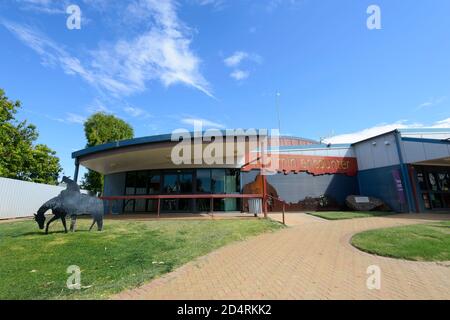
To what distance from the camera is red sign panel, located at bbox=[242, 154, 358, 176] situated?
1695cm

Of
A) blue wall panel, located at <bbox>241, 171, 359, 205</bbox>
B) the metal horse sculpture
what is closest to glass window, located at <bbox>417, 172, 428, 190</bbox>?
blue wall panel, located at <bbox>241, 171, 359, 205</bbox>

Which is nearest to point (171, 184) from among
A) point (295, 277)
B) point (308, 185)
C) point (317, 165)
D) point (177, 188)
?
point (177, 188)

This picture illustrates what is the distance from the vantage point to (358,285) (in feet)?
11.9

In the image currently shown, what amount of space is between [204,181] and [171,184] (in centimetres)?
218

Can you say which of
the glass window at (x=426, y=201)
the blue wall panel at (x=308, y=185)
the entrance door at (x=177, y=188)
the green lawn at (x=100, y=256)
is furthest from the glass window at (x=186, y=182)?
the glass window at (x=426, y=201)

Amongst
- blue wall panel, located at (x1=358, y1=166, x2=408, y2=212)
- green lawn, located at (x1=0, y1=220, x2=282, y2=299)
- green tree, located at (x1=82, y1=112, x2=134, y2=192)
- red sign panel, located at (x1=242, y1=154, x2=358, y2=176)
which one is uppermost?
green tree, located at (x1=82, y1=112, x2=134, y2=192)

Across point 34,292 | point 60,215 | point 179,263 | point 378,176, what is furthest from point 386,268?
point 378,176

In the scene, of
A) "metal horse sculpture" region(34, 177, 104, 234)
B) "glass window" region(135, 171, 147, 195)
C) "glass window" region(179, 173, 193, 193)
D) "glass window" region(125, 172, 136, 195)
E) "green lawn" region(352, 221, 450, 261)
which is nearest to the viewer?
"green lawn" region(352, 221, 450, 261)

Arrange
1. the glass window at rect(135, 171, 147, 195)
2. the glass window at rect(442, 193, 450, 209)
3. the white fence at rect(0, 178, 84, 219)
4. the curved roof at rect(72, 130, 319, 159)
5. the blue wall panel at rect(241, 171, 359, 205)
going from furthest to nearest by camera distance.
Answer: the blue wall panel at rect(241, 171, 359, 205), the glass window at rect(135, 171, 147, 195), the glass window at rect(442, 193, 450, 209), the white fence at rect(0, 178, 84, 219), the curved roof at rect(72, 130, 319, 159)

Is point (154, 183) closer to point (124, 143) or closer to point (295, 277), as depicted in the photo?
point (124, 143)

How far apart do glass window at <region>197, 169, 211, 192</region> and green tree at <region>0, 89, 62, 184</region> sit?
54.2ft

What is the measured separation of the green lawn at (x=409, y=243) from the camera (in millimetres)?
5172

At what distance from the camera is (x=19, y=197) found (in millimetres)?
14711

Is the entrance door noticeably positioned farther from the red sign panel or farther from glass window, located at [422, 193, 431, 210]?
glass window, located at [422, 193, 431, 210]
